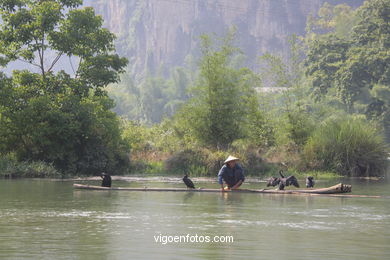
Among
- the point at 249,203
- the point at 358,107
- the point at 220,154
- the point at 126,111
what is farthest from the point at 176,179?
the point at 126,111

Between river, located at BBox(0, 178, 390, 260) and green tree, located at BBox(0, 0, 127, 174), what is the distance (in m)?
8.11

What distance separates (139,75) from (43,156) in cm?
16158

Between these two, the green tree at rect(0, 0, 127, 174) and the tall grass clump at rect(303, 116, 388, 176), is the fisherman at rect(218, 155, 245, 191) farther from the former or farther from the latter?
the tall grass clump at rect(303, 116, 388, 176)

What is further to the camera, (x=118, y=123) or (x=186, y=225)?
(x=118, y=123)

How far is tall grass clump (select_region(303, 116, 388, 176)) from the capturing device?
36.2m

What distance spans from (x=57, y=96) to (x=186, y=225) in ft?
62.0

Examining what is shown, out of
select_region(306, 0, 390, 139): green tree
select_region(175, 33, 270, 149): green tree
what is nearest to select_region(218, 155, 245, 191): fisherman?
select_region(175, 33, 270, 149): green tree

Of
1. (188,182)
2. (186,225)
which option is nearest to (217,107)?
(188,182)

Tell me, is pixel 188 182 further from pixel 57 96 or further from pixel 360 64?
pixel 360 64

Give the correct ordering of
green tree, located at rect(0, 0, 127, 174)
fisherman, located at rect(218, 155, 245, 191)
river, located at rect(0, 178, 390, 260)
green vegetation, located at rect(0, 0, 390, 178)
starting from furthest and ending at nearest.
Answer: green vegetation, located at rect(0, 0, 390, 178) < green tree, located at rect(0, 0, 127, 174) < fisherman, located at rect(218, 155, 245, 191) < river, located at rect(0, 178, 390, 260)

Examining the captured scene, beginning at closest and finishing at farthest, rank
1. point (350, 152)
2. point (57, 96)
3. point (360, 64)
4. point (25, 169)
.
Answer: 1. point (25, 169)
2. point (57, 96)
3. point (350, 152)
4. point (360, 64)

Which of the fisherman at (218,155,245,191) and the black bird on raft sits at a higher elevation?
the fisherman at (218,155,245,191)

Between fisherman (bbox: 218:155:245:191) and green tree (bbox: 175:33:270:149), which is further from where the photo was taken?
green tree (bbox: 175:33:270:149)

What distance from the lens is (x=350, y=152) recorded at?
3638 cm
